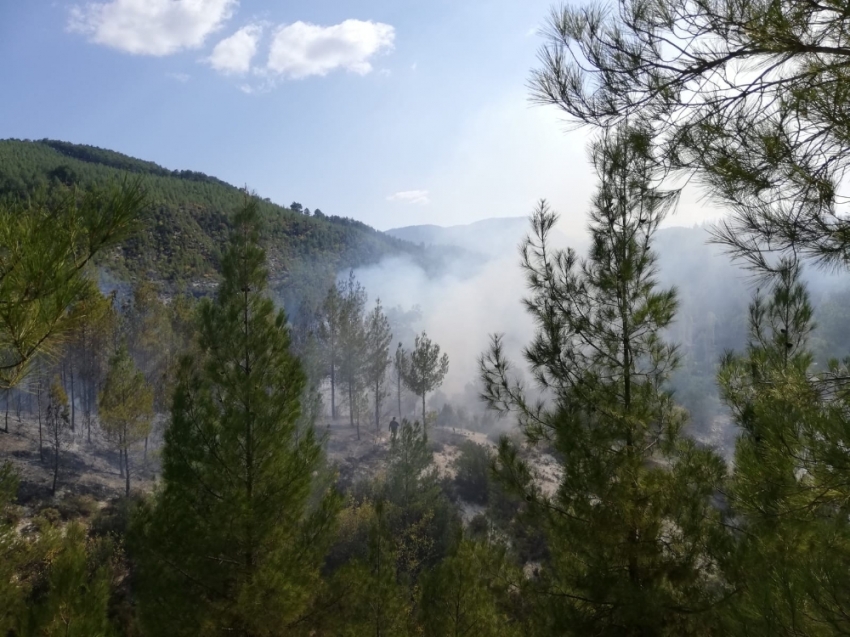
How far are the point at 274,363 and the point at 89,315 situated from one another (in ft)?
12.9

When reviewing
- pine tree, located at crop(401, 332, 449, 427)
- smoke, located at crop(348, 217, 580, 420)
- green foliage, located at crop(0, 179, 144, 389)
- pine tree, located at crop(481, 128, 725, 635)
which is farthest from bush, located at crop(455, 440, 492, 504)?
green foliage, located at crop(0, 179, 144, 389)

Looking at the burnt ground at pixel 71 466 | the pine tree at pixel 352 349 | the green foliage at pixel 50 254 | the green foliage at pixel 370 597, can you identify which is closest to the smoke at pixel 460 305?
the pine tree at pixel 352 349

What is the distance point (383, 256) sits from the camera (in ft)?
278

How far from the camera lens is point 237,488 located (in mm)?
6156

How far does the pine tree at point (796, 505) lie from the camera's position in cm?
237

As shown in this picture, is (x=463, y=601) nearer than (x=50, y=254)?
No

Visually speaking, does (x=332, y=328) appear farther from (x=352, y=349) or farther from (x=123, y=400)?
(x=123, y=400)

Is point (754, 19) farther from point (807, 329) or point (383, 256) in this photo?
point (383, 256)

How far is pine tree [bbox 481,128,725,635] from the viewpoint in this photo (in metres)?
4.50

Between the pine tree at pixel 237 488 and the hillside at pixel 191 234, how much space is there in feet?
87.9

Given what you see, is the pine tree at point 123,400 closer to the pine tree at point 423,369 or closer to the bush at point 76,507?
the bush at point 76,507

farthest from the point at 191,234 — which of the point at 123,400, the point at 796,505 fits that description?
the point at 796,505

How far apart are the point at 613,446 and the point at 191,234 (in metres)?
54.9

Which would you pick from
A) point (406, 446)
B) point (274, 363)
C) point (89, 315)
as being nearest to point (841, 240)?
point (89, 315)
